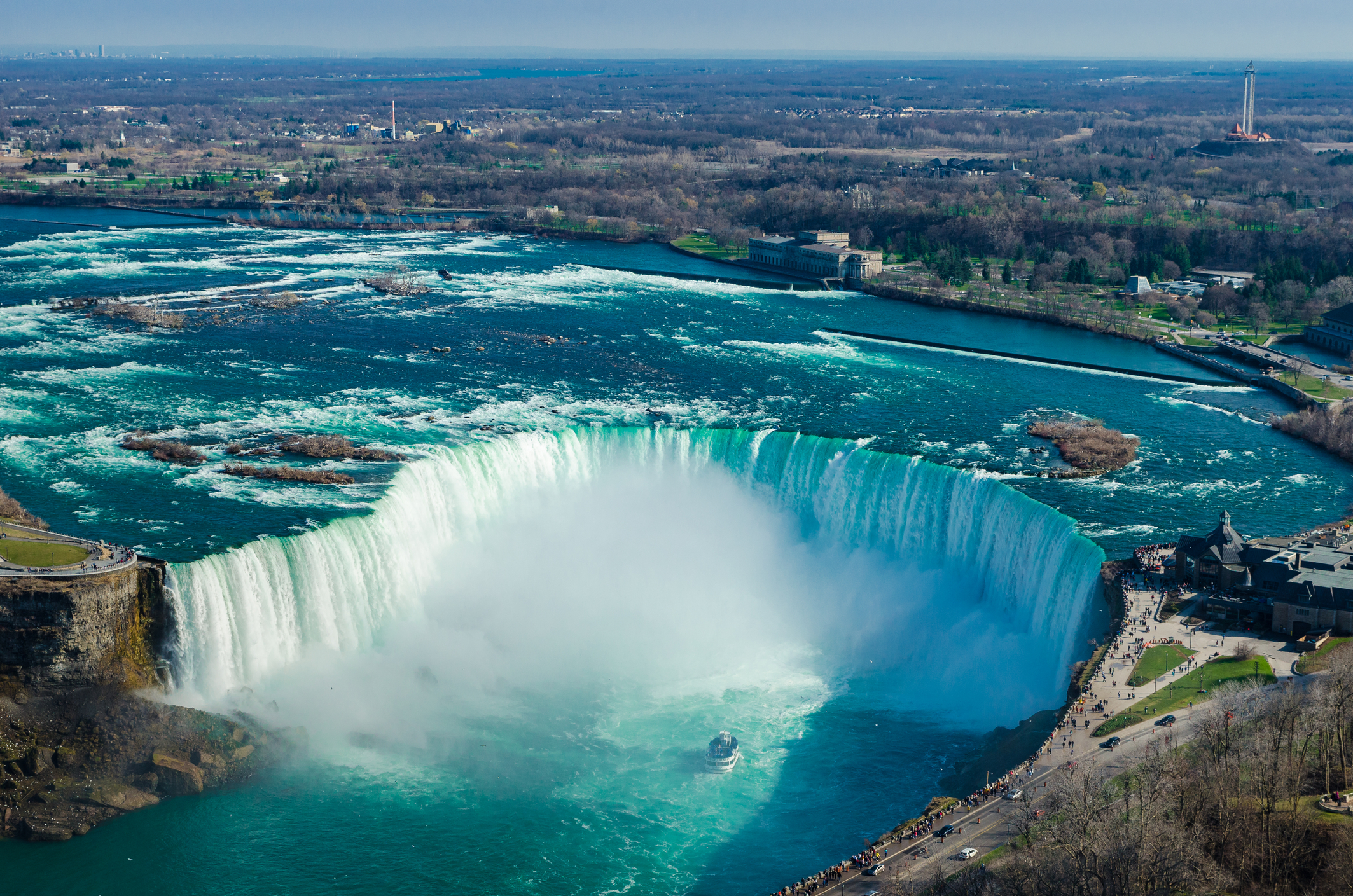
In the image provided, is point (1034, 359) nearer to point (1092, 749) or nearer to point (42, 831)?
point (1092, 749)

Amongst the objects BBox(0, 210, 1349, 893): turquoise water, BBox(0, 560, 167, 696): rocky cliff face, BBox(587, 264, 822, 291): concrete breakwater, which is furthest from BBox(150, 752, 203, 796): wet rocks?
BBox(587, 264, 822, 291): concrete breakwater

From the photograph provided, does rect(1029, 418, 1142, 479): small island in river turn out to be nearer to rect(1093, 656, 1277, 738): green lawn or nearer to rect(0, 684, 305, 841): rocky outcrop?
rect(1093, 656, 1277, 738): green lawn

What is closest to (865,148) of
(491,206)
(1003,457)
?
(491,206)

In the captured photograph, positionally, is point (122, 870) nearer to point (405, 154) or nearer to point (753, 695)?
point (753, 695)

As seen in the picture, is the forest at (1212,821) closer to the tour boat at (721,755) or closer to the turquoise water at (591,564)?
the turquoise water at (591,564)

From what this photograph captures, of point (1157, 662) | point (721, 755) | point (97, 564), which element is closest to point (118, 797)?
point (97, 564)

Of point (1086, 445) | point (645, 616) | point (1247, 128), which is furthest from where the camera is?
point (1247, 128)
